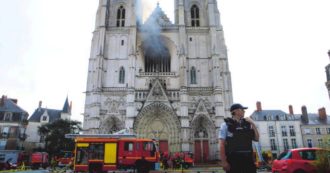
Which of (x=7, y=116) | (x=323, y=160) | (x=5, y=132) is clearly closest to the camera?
(x=323, y=160)

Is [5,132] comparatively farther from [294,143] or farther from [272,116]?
[294,143]

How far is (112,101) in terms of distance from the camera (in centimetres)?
2891

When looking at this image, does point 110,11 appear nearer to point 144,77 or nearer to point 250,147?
point 144,77

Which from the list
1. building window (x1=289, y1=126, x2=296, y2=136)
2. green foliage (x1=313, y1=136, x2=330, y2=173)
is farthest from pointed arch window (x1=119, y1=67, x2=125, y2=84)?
building window (x1=289, y1=126, x2=296, y2=136)

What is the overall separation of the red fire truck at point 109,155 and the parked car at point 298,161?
7.07m

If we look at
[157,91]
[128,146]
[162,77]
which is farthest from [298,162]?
[162,77]

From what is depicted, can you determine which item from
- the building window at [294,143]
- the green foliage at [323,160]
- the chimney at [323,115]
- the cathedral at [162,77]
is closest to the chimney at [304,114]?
the chimney at [323,115]

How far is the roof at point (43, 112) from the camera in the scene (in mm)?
44062

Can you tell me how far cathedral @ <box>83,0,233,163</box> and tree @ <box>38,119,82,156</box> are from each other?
6.74 m

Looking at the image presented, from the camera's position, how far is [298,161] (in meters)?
8.02

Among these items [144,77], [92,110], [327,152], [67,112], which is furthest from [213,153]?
[67,112]

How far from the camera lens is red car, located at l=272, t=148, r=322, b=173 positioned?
26.1 feet

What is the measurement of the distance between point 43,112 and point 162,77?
27.0 meters

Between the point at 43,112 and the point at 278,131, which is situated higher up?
the point at 43,112
